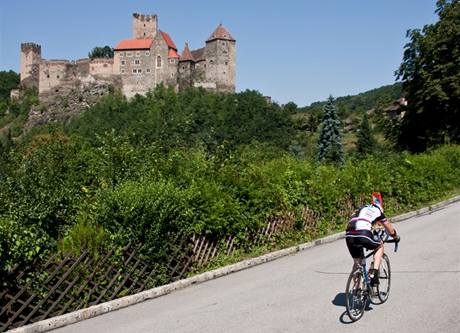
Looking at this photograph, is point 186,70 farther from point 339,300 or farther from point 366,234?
point 366,234

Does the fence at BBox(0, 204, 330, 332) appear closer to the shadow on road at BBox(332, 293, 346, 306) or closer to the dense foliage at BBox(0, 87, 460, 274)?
the dense foliage at BBox(0, 87, 460, 274)

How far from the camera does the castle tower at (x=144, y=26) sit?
124 metres

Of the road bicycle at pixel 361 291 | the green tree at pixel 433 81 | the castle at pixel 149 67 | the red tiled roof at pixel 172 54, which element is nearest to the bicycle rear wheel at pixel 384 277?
the road bicycle at pixel 361 291

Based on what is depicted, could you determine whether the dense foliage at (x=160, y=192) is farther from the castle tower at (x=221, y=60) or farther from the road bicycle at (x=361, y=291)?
the castle tower at (x=221, y=60)

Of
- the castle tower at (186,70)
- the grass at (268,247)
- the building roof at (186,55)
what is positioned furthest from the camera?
the building roof at (186,55)

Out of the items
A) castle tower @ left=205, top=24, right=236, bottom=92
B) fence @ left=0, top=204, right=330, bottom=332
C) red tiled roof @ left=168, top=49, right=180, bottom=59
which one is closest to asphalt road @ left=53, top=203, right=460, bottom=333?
fence @ left=0, top=204, right=330, bottom=332

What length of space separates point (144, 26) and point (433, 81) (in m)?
98.0

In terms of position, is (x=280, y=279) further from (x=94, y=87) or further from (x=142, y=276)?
(x=94, y=87)

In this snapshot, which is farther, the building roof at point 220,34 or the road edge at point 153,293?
the building roof at point 220,34

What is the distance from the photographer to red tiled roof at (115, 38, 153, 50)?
11944 centimetres

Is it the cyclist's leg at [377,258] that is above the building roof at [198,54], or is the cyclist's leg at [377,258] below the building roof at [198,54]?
below

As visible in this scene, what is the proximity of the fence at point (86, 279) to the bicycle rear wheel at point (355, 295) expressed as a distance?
3.91 meters

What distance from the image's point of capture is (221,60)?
11431cm

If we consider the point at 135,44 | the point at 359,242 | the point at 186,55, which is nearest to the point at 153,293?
the point at 359,242
